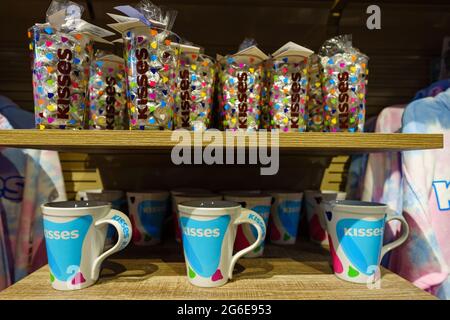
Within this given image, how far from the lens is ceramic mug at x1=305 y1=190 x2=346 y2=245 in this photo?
0.96 m

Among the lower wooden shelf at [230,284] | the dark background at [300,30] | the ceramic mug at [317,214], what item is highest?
the dark background at [300,30]

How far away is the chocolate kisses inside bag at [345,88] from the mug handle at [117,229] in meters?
0.53

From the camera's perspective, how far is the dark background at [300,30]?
1.00 m

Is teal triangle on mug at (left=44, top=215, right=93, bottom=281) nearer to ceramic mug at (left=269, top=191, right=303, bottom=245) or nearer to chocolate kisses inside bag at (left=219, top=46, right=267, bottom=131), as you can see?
chocolate kisses inside bag at (left=219, top=46, right=267, bottom=131)

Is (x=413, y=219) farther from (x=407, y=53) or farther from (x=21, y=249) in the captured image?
(x=21, y=249)

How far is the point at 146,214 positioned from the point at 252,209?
1.00ft

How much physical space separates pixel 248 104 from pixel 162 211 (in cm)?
41

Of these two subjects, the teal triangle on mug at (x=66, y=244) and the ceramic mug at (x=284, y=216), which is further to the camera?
the ceramic mug at (x=284, y=216)

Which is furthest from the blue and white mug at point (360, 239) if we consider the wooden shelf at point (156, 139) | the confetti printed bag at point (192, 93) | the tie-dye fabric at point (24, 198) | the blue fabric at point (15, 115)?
the blue fabric at point (15, 115)

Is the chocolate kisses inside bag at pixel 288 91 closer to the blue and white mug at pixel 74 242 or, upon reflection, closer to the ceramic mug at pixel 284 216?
the ceramic mug at pixel 284 216

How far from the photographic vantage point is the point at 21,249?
905 millimetres

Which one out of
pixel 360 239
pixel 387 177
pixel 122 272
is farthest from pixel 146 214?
pixel 387 177

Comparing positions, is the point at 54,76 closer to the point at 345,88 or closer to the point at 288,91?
the point at 288,91

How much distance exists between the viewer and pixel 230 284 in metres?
0.67
